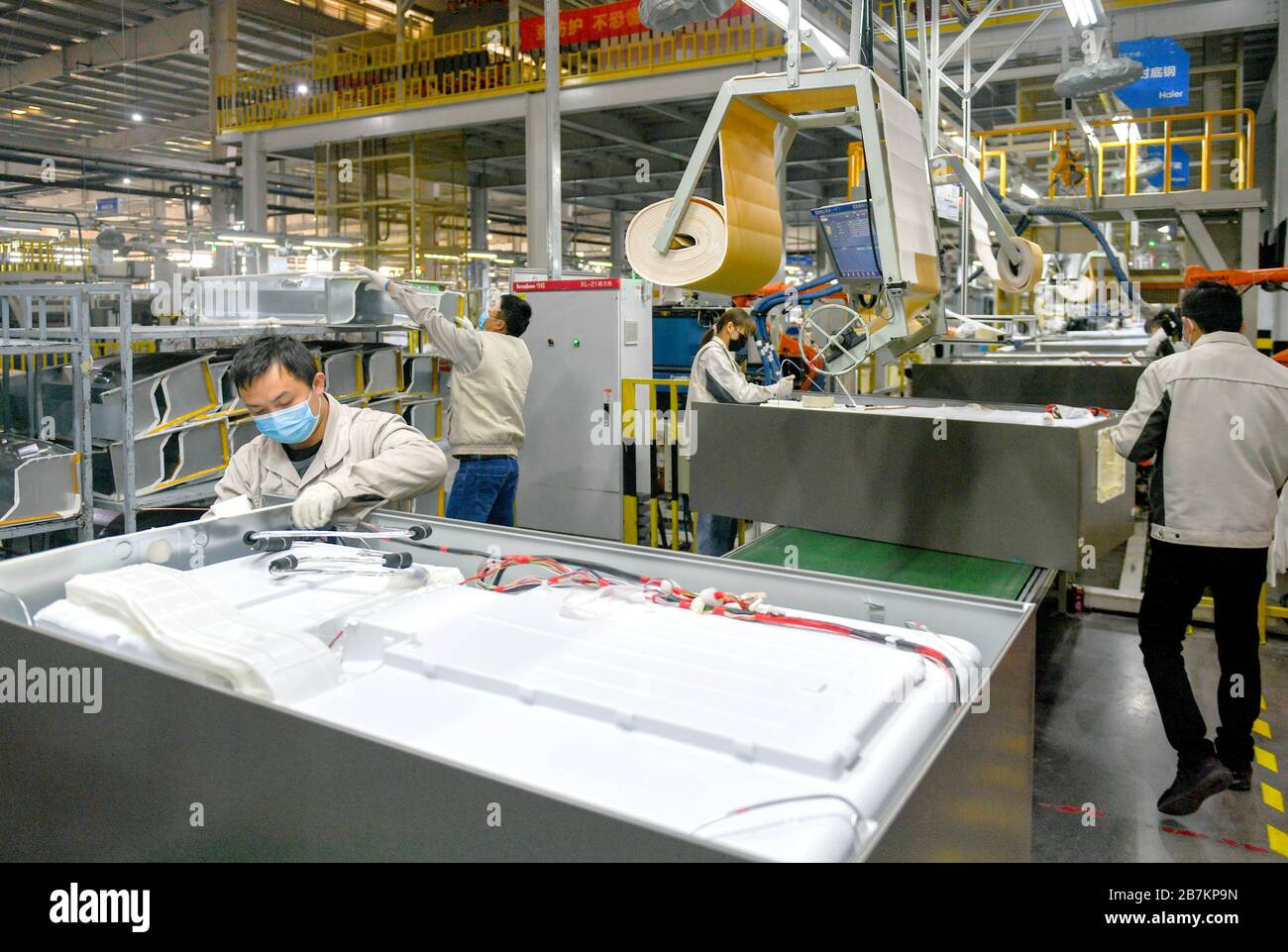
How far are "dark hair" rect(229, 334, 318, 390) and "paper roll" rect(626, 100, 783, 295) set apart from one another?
962mm

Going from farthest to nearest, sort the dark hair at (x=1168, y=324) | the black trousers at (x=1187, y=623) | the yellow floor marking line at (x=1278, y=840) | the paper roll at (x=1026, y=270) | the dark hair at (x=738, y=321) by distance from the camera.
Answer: the dark hair at (x=1168, y=324) → the dark hair at (x=738, y=321) → the paper roll at (x=1026, y=270) → the black trousers at (x=1187, y=623) → the yellow floor marking line at (x=1278, y=840)

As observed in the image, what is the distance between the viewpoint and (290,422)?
2.58 metres

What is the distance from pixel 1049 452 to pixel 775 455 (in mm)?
1072

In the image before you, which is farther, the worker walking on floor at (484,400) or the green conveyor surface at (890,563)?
the worker walking on floor at (484,400)

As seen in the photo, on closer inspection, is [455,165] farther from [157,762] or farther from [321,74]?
[157,762]

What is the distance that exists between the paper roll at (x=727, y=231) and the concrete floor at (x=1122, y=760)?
2.22m

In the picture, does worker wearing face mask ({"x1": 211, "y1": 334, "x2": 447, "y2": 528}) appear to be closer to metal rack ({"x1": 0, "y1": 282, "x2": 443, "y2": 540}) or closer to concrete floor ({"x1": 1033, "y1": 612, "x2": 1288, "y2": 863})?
metal rack ({"x1": 0, "y1": 282, "x2": 443, "y2": 540})

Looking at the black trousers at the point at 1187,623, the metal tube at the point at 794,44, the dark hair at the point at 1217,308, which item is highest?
the metal tube at the point at 794,44

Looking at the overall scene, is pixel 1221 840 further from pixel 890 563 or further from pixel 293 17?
pixel 293 17

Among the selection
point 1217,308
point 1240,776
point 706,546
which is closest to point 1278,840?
point 1240,776

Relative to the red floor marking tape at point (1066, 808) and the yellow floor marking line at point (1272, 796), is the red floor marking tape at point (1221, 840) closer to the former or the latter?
the red floor marking tape at point (1066, 808)

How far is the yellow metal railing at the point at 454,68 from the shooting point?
10164 mm

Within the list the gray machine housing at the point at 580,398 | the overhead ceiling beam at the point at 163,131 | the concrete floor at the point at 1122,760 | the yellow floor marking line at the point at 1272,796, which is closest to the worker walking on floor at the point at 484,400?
the gray machine housing at the point at 580,398

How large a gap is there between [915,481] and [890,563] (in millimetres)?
319
